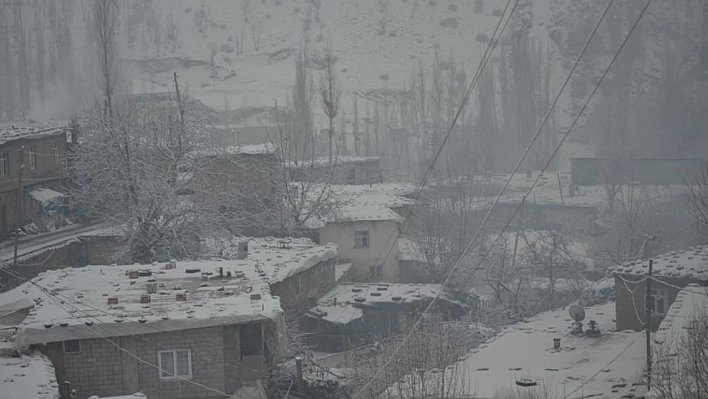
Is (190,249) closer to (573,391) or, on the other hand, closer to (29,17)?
(573,391)

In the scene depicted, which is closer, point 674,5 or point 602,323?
point 602,323

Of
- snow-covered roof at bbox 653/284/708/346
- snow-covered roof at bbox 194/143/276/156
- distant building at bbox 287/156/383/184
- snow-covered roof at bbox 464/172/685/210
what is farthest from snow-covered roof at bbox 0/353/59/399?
snow-covered roof at bbox 464/172/685/210

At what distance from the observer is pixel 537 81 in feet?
144

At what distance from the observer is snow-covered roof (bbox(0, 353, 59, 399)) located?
7828 mm

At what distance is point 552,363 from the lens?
11.1m

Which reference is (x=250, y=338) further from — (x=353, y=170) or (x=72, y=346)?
(x=353, y=170)

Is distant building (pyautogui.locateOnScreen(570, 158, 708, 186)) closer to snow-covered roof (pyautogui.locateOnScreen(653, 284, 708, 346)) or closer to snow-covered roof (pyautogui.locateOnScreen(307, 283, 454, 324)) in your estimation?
snow-covered roof (pyautogui.locateOnScreen(307, 283, 454, 324))

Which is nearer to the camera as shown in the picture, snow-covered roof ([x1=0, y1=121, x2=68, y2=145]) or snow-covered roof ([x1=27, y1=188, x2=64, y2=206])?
snow-covered roof ([x1=0, y1=121, x2=68, y2=145])

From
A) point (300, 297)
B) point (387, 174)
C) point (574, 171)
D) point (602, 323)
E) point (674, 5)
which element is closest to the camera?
point (602, 323)

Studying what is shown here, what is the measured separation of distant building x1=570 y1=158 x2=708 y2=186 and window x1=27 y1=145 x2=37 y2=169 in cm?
1672

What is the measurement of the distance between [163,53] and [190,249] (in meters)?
40.9

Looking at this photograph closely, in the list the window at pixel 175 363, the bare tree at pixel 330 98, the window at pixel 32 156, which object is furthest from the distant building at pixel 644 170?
the window at pixel 175 363

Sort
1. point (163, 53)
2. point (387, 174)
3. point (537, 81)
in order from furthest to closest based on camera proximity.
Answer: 1. point (163, 53)
2. point (537, 81)
3. point (387, 174)

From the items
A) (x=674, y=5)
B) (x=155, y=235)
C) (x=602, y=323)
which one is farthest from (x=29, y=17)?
(x=602, y=323)
